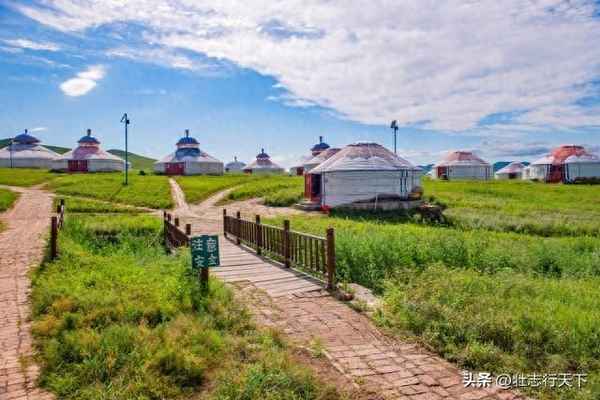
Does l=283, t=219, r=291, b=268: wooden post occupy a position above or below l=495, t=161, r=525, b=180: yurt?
below

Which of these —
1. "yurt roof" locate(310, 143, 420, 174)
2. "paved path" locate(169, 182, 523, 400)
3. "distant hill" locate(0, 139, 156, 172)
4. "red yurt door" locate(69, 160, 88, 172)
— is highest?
"distant hill" locate(0, 139, 156, 172)

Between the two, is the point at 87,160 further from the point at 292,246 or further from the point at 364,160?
the point at 292,246

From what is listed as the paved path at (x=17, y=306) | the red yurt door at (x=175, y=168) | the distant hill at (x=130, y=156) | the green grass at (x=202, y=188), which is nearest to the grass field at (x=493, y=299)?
the paved path at (x=17, y=306)

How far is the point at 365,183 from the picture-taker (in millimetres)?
27906

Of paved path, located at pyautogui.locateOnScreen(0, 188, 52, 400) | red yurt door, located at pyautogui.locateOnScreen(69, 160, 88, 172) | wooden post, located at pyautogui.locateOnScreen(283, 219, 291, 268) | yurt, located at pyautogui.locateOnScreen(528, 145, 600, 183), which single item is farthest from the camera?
red yurt door, located at pyautogui.locateOnScreen(69, 160, 88, 172)

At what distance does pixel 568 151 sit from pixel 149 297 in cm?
5871

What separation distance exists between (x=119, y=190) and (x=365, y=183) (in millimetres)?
18017

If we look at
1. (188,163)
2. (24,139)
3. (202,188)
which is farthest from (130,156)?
(202,188)

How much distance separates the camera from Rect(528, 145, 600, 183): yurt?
5059cm

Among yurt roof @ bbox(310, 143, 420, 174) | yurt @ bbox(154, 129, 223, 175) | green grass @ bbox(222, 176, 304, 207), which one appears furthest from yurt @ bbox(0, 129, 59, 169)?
yurt roof @ bbox(310, 143, 420, 174)

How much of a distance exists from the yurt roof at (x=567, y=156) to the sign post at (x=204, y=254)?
178ft

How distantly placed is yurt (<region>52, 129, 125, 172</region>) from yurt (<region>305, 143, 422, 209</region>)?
36938 millimetres

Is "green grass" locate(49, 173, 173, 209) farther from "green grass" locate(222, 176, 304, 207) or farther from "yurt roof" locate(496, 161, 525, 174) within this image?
"yurt roof" locate(496, 161, 525, 174)

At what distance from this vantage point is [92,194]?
101 ft
